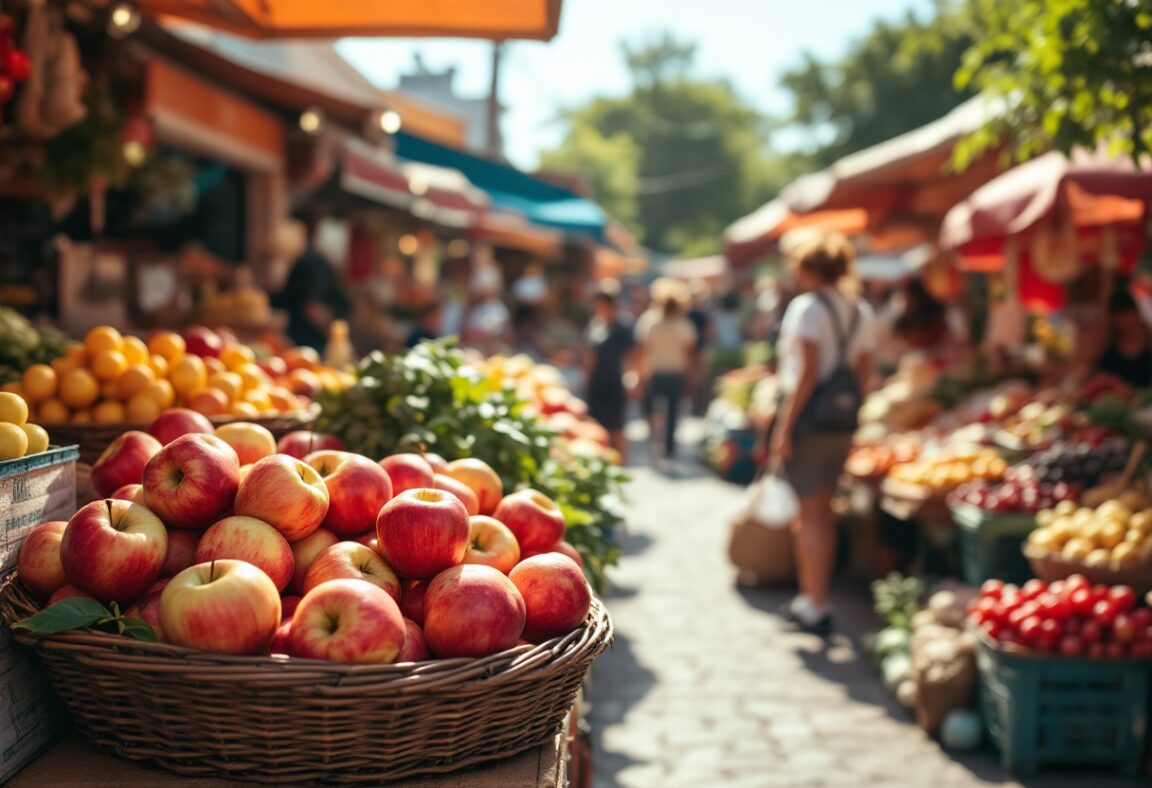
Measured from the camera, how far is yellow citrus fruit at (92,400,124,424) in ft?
11.3

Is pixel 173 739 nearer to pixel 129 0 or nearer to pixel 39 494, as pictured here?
pixel 39 494

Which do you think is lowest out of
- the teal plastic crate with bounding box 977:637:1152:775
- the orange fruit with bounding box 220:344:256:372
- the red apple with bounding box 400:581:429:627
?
the teal plastic crate with bounding box 977:637:1152:775

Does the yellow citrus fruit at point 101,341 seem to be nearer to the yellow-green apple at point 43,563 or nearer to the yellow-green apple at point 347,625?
the yellow-green apple at point 43,563

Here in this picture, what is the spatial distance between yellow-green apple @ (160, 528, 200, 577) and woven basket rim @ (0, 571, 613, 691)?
25 centimetres

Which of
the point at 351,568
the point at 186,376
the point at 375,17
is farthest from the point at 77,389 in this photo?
the point at 375,17

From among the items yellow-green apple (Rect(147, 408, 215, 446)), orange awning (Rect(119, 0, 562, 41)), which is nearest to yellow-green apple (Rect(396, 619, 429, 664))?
yellow-green apple (Rect(147, 408, 215, 446))

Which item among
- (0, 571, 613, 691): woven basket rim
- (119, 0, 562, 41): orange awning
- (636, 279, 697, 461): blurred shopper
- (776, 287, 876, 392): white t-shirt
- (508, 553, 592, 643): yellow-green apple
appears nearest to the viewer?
(0, 571, 613, 691): woven basket rim

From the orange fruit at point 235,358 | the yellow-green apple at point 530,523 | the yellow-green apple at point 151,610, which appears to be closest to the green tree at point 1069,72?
the yellow-green apple at point 530,523

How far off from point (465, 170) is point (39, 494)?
11.1 meters

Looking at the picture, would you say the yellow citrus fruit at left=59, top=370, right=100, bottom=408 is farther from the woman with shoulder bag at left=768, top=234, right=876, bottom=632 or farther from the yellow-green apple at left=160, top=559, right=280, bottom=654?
the woman with shoulder bag at left=768, top=234, right=876, bottom=632

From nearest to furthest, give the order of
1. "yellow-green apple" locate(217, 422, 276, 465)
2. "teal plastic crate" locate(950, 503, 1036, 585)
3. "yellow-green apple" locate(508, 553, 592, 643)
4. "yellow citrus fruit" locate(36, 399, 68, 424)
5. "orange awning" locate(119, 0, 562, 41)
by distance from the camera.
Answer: "yellow-green apple" locate(508, 553, 592, 643), "yellow-green apple" locate(217, 422, 276, 465), "yellow citrus fruit" locate(36, 399, 68, 424), "orange awning" locate(119, 0, 562, 41), "teal plastic crate" locate(950, 503, 1036, 585)

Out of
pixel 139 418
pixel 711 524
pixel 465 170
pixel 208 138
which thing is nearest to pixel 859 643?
pixel 711 524

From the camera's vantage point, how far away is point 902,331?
11.2 meters

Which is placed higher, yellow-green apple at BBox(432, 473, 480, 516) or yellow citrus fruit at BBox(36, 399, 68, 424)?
yellow citrus fruit at BBox(36, 399, 68, 424)
